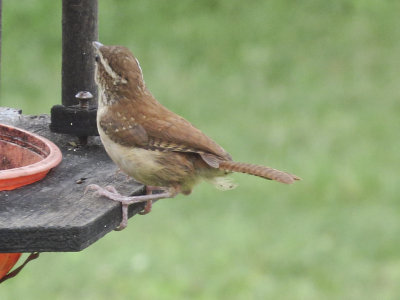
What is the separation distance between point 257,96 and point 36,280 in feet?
14.5

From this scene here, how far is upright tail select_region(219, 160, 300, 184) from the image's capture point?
3.32 m

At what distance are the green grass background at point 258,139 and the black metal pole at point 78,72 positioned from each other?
2487 mm

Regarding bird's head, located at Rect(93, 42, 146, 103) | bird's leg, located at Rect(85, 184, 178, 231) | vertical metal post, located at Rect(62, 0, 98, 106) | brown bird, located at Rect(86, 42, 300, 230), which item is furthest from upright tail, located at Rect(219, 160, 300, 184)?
vertical metal post, located at Rect(62, 0, 98, 106)

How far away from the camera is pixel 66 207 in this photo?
10.5 feet

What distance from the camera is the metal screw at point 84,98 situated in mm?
4094

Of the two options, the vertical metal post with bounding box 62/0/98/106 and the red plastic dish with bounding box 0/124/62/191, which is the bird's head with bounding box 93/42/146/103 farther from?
the vertical metal post with bounding box 62/0/98/106

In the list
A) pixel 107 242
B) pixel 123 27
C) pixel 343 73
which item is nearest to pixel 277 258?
pixel 107 242

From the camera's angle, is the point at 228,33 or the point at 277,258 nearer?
the point at 277,258

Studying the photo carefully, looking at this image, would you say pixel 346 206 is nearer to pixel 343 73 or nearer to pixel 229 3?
pixel 343 73

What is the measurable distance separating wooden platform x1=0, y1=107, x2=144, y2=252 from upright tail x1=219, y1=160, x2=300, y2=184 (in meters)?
0.32

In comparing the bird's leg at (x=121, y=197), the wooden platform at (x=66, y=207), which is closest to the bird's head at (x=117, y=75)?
the wooden platform at (x=66, y=207)

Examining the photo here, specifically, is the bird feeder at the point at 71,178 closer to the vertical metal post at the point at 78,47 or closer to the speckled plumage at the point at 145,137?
the vertical metal post at the point at 78,47

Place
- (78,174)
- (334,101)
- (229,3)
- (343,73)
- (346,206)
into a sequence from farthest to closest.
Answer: (229,3), (343,73), (334,101), (346,206), (78,174)

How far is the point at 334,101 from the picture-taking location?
404 inches
